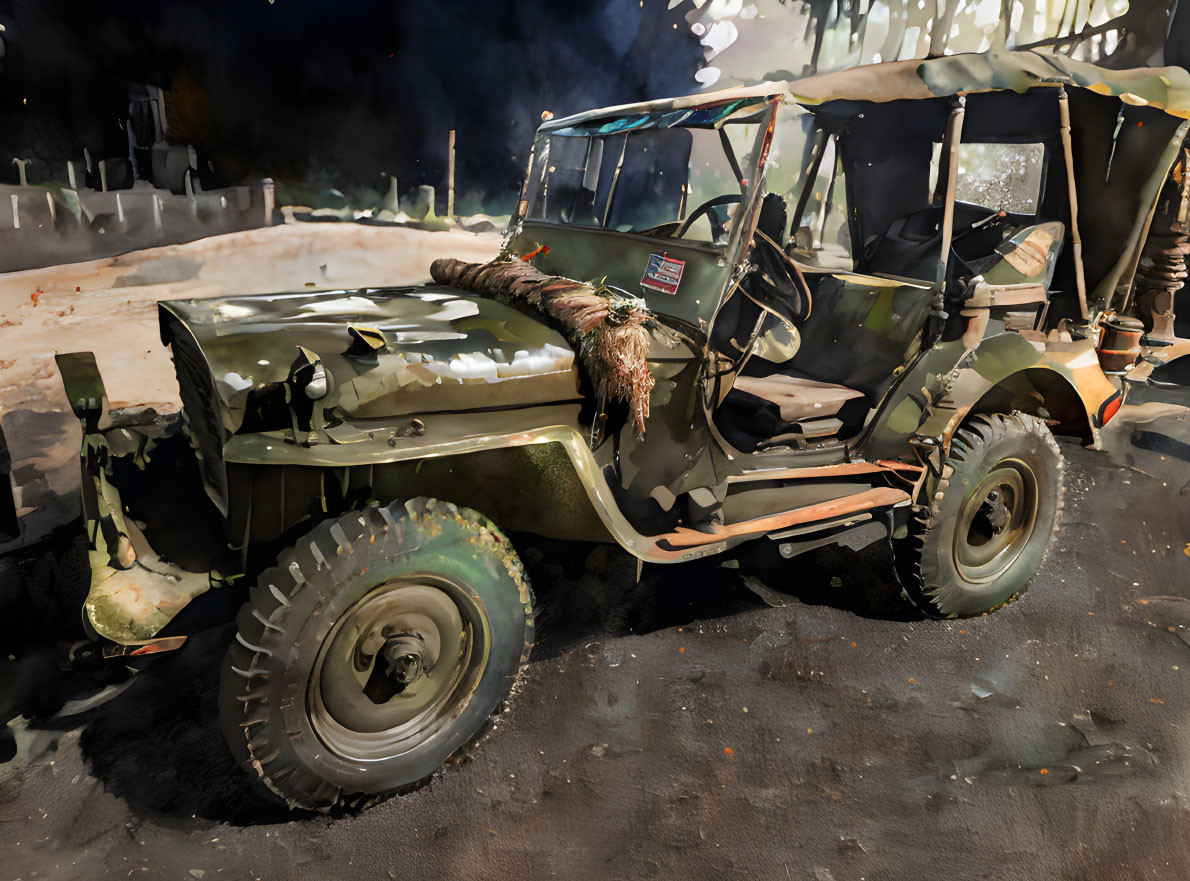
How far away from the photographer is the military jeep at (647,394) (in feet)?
6.80

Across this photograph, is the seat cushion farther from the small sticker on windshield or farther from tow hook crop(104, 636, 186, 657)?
tow hook crop(104, 636, 186, 657)

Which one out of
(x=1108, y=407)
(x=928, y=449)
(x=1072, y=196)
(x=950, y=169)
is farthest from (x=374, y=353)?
(x=1108, y=407)

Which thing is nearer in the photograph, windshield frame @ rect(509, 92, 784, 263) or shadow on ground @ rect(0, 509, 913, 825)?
shadow on ground @ rect(0, 509, 913, 825)

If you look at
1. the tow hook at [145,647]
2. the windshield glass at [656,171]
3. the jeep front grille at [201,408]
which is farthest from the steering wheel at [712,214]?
the tow hook at [145,647]

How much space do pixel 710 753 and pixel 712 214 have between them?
1.86 m

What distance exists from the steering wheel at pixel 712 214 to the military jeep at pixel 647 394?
2 cm

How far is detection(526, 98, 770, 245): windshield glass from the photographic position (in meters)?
2.66

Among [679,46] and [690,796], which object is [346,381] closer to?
[690,796]

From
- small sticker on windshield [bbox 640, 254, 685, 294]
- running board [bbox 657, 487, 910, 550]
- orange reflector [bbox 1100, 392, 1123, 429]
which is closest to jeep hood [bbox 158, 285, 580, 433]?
small sticker on windshield [bbox 640, 254, 685, 294]

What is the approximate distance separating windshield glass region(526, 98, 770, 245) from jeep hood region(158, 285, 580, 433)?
734 millimetres

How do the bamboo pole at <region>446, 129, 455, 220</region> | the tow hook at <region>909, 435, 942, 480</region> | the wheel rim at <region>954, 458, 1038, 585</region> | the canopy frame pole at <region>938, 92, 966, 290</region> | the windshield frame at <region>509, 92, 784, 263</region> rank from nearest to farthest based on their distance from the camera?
the windshield frame at <region>509, 92, 784, 263</region>
the canopy frame pole at <region>938, 92, 966, 290</region>
the tow hook at <region>909, 435, 942, 480</region>
the wheel rim at <region>954, 458, 1038, 585</region>
the bamboo pole at <region>446, 129, 455, 220</region>

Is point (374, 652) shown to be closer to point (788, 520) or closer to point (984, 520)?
point (788, 520)

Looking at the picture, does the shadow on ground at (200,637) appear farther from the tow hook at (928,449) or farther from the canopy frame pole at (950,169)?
the canopy frame pole at (950,169)

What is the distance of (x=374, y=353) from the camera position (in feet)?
7.14
